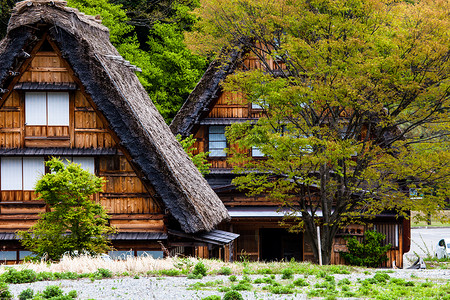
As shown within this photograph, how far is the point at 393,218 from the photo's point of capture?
1142 inches

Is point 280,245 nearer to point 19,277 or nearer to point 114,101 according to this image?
point 114,101

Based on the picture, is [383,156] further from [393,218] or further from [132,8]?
[132,8]

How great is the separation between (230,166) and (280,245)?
5.24m

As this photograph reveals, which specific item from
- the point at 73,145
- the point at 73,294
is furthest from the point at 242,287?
the point at 73,145

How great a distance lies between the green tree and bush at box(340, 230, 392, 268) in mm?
5322

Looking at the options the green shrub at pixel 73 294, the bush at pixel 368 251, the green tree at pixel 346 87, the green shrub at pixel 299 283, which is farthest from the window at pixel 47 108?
the bush at pixel 368 251

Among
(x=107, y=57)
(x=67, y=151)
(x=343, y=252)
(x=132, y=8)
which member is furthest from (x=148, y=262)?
(x=132, y=8)

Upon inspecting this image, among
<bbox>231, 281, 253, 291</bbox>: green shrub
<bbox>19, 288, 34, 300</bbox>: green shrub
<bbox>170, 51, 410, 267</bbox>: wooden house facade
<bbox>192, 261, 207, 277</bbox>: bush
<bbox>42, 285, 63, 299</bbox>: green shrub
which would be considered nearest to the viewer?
<bbox>19, 288, 34, 300</bbox>: green shrub

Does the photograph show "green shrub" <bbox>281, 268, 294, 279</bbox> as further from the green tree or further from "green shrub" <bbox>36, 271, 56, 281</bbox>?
the green tree

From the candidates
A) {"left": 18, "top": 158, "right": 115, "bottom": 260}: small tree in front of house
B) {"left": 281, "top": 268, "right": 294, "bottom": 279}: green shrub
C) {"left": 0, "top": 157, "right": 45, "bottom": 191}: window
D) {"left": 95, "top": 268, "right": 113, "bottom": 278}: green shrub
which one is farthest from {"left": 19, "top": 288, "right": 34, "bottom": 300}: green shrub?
{"left": 0, "top": 157, "right": 45, "bottom": 191}: window

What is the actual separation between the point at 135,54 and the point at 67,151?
56.8ft

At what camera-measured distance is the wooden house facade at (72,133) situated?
19484mm

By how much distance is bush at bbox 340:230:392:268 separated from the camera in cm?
2814

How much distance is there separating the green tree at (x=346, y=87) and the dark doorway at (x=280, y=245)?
28.2 ft
